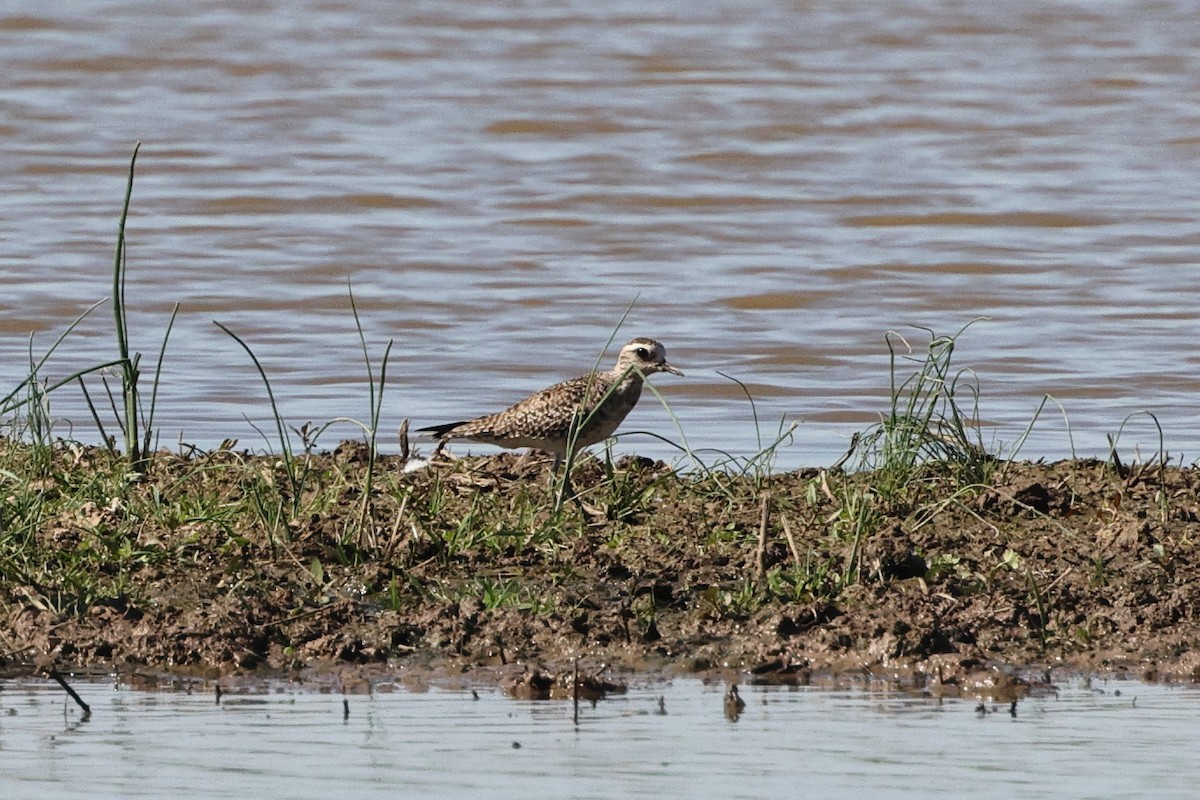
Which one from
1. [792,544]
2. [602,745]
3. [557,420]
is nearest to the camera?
[602,745]

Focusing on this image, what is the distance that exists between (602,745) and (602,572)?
151 centimetres

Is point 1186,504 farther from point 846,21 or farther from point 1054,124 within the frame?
point 846,21

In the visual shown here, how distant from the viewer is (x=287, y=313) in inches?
563

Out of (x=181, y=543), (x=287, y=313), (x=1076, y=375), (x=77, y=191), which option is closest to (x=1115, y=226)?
(x=1076, y=375)

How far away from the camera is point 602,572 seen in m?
7.05

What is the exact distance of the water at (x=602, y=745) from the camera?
5219mm

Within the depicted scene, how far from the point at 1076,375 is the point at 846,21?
1587 cm

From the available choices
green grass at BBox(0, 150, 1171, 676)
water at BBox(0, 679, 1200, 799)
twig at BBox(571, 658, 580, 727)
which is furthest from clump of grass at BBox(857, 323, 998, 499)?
twig at BBox(571, 658, 580, 727)

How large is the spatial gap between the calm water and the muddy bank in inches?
94.2

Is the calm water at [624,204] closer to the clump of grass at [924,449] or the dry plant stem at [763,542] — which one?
the clump of grass at [924,449]

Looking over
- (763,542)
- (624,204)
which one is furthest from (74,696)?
(624,204)

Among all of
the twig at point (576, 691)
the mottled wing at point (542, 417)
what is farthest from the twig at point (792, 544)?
the mottled wing at point (542, 417)

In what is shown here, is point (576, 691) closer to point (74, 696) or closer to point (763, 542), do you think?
point (763, 542)

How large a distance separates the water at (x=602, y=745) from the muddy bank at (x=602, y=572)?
0.26m
